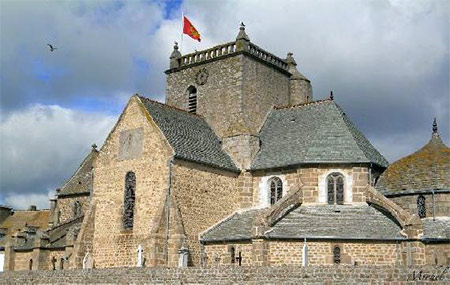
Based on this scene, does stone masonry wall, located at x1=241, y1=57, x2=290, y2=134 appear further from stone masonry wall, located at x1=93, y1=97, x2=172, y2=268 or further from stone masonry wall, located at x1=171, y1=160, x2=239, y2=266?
stone masonry wall, located at x1=93, y1=97, x2=172, y2=268

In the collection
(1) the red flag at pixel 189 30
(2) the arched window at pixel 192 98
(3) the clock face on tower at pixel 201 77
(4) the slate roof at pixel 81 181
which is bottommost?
(4) the slate roof at pixel 81 181

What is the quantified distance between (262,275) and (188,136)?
14563 millimetres

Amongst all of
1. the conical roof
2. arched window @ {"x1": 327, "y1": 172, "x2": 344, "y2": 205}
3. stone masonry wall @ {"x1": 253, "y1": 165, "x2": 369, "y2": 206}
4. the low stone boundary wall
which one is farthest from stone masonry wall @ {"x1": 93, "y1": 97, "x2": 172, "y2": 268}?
the conical roof

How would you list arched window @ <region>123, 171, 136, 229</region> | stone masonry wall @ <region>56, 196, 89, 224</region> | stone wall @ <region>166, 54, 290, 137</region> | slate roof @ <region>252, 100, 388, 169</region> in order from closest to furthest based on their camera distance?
slate roof @ <region>252, 100, 388, 169</region> → arched window @ <region>123, 171, 136, 229</region> → stone wall @ <region>166, 54, 290, 137</region> → stone masonry wall @ <region>56, 196, 89, 224</region>

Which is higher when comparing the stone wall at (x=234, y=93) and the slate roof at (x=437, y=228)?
the stone wall at (x=234, y=93)

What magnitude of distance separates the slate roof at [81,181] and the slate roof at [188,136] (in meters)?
12.4

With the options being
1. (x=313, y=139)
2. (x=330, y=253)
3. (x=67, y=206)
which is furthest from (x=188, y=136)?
(x=67, y=206)

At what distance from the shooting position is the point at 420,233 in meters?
30.7

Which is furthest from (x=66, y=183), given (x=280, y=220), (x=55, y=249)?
(x=280, y=220)

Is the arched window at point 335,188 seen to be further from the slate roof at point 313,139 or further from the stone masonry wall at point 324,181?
the slate roof at point 313,139

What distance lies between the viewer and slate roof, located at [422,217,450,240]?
30.8m

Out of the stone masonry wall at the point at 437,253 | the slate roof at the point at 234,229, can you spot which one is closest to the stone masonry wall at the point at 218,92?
the slate roof at the point at 234,229

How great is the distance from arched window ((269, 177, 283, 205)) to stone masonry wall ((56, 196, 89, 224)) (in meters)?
16.6

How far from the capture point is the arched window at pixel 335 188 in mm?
34938
